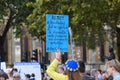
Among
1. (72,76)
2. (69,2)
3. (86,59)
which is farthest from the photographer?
(86,59)

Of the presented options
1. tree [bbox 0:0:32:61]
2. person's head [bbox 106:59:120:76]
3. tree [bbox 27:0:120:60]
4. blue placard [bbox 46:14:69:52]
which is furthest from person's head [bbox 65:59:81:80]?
tree [bbox 0:0:32:61]

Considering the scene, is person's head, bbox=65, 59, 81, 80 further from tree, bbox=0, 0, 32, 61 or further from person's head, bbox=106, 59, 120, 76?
tree, bbox=0, 0, 32, 61

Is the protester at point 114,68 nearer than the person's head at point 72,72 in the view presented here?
No

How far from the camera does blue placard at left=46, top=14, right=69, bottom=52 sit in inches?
448

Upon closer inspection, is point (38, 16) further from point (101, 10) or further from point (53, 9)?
point (101, 10)

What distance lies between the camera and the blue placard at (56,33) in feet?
37.3

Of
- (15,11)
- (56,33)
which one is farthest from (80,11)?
(56,33)

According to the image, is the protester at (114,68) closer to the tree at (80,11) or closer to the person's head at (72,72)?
the person's head at (72,72)

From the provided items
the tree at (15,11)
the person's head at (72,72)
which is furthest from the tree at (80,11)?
the person's head at (72,72)

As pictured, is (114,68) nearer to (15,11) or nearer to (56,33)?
(56,33)

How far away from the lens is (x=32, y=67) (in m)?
15.8

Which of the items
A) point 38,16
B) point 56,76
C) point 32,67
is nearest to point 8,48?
point 38,16

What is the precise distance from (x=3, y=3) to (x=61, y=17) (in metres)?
20.0

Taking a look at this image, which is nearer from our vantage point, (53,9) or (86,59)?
(53,9)
